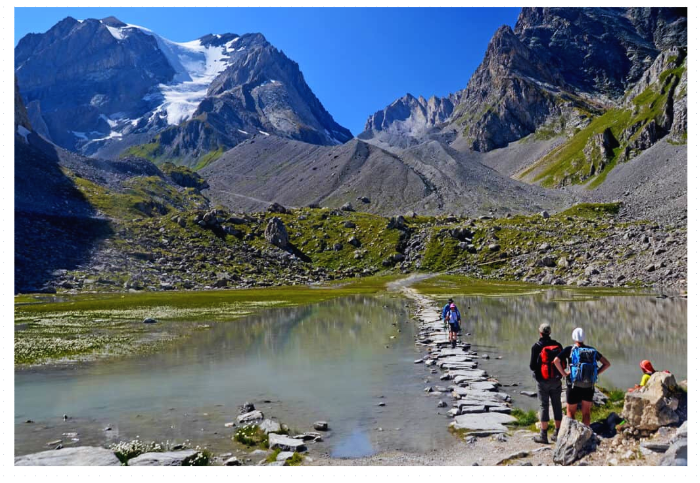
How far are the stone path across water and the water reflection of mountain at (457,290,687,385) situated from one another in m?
3.57

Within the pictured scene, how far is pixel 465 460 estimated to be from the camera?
14.3 metres

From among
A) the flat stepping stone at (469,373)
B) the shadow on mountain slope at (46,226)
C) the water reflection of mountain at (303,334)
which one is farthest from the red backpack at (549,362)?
the shadow on mountain slope at (46,226)

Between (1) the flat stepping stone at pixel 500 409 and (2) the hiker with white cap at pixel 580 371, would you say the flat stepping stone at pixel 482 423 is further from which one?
(2) the hiker with white cap at pixel 580 371

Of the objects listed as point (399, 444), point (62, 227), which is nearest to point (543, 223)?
point (62, 227)

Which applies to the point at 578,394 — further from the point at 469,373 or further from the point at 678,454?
the point at 469,373

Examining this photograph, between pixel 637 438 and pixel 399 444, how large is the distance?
6.99m

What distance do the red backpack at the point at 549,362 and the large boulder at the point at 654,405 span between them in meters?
2.16

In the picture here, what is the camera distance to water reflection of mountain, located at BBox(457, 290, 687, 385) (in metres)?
27.3

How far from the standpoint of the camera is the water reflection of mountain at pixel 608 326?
2730cm

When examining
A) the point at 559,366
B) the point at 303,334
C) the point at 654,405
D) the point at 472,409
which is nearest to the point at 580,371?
the point at 559,366

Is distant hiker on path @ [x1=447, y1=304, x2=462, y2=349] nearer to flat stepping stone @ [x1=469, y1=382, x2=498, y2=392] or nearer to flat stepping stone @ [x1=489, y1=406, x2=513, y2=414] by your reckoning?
flat stepping stone @ [x1=469, y1=382, x2=498, y2=392]

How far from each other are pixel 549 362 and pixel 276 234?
142172 millimetres

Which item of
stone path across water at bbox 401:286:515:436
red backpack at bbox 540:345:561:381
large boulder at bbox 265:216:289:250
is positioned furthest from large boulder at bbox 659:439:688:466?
large boulder at bbox 265:216:289:250
